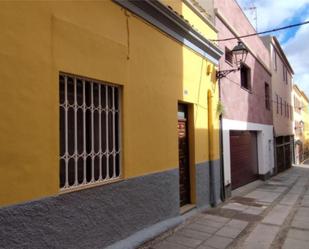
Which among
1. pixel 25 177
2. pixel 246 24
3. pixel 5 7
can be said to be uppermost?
pixel 246 24

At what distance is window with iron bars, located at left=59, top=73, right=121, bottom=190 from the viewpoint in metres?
4.54

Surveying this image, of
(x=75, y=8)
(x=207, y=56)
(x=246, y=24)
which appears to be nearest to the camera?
(x=75, y=8)

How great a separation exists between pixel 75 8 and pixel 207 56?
16.8 ft

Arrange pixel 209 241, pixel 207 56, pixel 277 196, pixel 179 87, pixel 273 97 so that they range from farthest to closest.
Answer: pixel 273 97 < pixel 277 196 < pixel 207 56 < pixel 179 87 < pixel 209 241

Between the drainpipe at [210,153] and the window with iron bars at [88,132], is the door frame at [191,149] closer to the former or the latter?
the drainpipe at [210,153]

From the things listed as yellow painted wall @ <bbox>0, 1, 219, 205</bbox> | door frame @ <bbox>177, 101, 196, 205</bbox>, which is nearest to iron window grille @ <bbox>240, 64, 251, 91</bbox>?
door frame @ <bbox>177, 101, 196, 205</bbox>

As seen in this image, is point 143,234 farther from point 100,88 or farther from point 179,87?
point 179,87

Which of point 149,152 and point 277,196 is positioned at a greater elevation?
point 149,152

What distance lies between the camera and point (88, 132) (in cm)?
496

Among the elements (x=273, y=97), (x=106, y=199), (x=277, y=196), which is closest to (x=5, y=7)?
(x=106, y=199)

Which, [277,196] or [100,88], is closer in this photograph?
[100,88]

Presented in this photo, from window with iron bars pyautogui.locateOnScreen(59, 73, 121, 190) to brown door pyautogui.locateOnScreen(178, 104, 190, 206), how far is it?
271 centimetres

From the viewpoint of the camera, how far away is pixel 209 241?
6254mm

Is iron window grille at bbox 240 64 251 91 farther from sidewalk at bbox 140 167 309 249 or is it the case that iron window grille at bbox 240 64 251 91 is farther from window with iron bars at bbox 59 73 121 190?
window with iron bars at bbox 59 73 121 190
